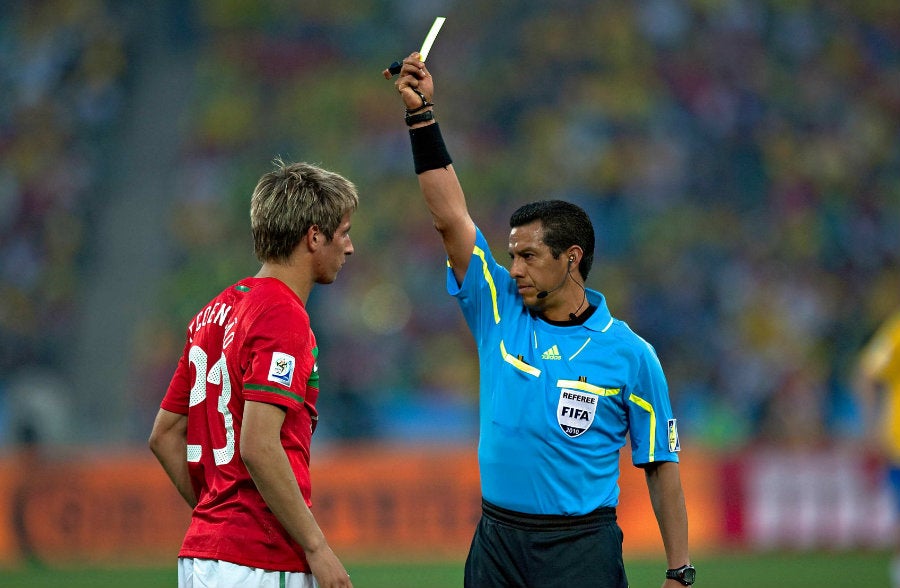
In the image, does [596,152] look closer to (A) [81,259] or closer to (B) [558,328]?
(A) [81,259]

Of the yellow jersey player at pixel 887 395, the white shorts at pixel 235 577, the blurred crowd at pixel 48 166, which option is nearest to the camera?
the white shorts at pixel 235 577

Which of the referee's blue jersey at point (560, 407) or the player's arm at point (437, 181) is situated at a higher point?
the player's arm at point (437, 181)

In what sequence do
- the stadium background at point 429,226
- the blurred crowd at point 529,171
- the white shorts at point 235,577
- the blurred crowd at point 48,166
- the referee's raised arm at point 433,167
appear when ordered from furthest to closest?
1. the blurred crowd at point 48,166
2. the blurred crowd at point 529,171
3. the stadium background at point 429,226
4. the referee's raised arm at point 433,167
5. the white shorts at point 235,577

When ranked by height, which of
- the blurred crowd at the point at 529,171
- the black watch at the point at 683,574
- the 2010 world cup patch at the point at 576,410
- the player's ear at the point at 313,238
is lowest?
the black watch at the point at 683,574

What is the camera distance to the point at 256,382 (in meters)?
3.41

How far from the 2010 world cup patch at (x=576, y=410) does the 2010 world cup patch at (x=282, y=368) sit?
117 cm

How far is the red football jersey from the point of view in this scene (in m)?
3.46

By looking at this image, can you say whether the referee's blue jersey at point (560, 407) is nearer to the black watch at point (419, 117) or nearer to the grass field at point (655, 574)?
the black watch at point (419, 117)

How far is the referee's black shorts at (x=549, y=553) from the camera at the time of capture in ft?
13.6

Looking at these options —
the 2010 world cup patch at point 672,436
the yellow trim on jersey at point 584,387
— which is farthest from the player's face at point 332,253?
the 2010 world cup patch at point 672,436

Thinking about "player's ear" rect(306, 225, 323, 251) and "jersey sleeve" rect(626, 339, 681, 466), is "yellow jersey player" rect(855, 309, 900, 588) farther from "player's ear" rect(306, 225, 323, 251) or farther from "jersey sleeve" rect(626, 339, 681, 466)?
"player's ear" rect(306, 225, 323, 251)

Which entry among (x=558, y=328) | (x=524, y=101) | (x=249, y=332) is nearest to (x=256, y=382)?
(x=249, y=332)

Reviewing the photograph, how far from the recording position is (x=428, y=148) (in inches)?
170

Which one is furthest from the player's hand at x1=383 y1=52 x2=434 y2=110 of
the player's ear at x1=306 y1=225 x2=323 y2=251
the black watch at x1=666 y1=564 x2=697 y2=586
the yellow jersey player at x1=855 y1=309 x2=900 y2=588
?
the yellow jersey player at x1=855 y1=309 x2=900 y2=588
